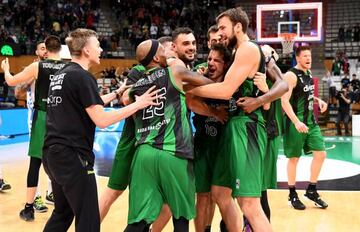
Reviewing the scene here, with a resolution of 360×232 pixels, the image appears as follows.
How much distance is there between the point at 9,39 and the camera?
782 inches

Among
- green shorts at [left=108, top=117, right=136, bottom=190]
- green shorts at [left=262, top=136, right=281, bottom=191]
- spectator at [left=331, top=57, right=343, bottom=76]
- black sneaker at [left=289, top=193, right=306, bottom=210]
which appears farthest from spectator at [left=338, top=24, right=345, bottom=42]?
green shorts at [left=108, top=117, right=136, bottom=190]

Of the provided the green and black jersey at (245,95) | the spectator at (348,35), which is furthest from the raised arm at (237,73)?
the spectator at (348,35)

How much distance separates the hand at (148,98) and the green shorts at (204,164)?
843 millimetres

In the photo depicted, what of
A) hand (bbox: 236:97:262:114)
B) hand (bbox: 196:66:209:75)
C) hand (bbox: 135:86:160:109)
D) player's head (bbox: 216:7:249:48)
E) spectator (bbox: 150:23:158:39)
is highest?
spectator (bbox: 150:23:158:39)

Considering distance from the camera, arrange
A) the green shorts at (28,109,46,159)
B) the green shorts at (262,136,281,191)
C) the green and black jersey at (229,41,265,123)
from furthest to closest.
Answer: the green shorts at (28,109,46,159)
the green shorts at (262,136,281,191)
the green and black jersey at (229,41,265,123)

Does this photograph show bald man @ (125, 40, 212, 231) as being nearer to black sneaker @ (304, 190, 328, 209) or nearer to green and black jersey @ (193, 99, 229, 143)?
green and black jersey @ (193, 99, 229, 143)

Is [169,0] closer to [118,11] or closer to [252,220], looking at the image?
[118,11]

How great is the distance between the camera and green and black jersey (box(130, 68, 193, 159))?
11.0ft

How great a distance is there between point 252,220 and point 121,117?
4.15 ft

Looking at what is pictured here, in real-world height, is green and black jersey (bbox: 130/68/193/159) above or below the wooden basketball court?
above

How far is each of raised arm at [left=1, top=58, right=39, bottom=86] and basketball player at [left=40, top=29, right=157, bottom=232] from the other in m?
1.97

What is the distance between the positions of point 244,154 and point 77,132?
125 centimetres

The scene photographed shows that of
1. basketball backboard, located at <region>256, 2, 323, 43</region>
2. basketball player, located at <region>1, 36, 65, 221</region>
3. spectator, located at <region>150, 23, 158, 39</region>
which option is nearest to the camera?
basketball player, located at <region>1, 36, 65, 221</region>

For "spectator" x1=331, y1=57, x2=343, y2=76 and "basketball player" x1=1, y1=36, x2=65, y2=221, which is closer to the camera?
"basketball player" x1=1, y1=36, x2=65, y2=221
